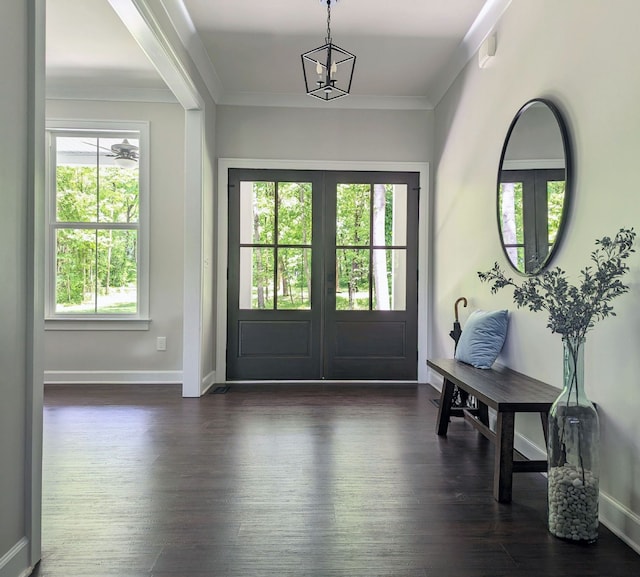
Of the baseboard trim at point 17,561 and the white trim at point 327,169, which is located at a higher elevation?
the white trim at point 327,169

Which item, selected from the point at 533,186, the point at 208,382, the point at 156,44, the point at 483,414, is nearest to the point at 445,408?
the point at 483,414

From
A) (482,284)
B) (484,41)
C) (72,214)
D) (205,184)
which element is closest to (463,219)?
(482,284)

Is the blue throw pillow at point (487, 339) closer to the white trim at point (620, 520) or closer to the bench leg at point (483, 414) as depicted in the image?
the bench leg at point (483, 414)

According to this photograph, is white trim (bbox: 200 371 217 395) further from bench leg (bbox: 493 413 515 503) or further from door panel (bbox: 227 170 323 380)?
bench leg (bbox: 493 413 515 503)

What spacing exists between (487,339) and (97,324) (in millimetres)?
3605

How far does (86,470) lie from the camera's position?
258 centimetres

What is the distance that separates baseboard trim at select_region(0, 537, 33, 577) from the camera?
5.04 feet

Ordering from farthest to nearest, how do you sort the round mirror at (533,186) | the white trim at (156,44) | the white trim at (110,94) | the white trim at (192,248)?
the white trim at (110,94) → the white trim at (192,248) → the white trim at (156,44) → the round mirror at (533,186)

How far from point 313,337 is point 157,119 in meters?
2.62

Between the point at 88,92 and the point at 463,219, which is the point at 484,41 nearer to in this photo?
the point at 463,219

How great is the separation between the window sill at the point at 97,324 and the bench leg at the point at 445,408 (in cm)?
294

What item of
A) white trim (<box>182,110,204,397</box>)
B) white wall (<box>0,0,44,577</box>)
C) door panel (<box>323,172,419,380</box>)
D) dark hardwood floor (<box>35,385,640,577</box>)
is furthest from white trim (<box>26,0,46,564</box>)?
door panel (<box>323,172,419,380</box>)

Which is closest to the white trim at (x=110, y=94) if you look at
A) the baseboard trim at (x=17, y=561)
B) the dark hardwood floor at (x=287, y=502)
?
the dark hardwood floor at (x=287, y=502)

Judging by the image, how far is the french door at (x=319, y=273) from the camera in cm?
487
